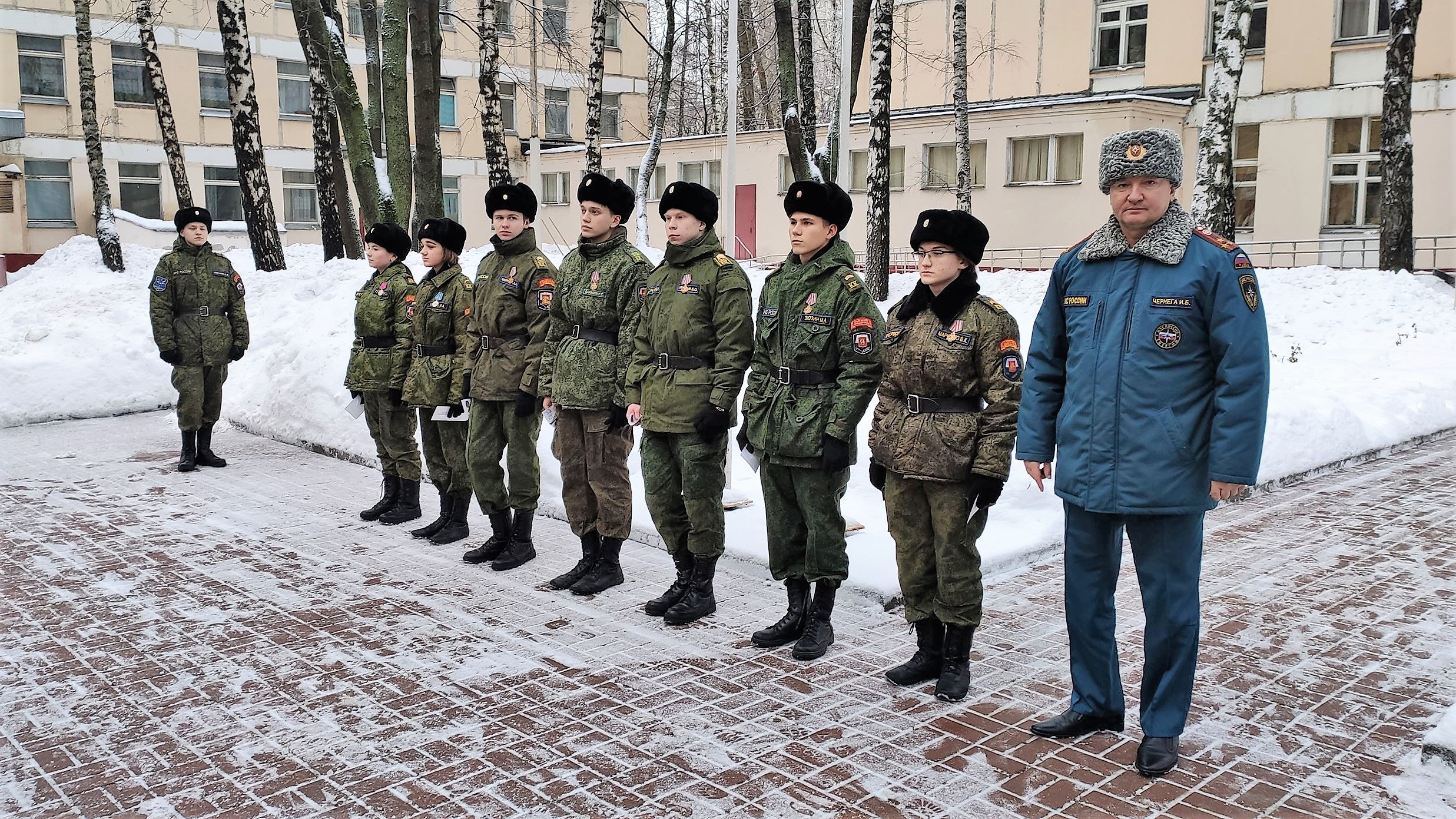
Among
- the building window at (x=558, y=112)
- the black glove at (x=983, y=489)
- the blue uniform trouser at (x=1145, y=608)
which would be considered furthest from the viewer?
the building window at (x=558, y=112)

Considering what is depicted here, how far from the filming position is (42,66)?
30969 millimetres

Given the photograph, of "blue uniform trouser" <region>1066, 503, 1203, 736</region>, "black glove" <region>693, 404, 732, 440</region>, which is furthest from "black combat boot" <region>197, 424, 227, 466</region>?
"blue uniform trouser" <region>1066, 503, 1203, 736</region>

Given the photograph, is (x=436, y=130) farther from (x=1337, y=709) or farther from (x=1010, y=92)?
(x=1010, y=92)

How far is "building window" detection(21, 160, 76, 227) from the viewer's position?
30.7 m

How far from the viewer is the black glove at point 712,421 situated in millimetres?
5691

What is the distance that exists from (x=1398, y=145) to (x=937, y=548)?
1809 cm

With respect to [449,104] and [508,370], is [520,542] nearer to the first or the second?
[508,370]

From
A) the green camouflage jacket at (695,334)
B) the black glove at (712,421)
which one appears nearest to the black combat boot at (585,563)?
the green camouflage jacket at (695,334)

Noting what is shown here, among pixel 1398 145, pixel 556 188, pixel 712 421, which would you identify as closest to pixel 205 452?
pixel 712 421

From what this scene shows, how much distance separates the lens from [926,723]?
455 centimetres

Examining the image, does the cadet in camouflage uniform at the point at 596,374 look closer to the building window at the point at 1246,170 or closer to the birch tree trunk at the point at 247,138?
the birch tree trunk at the point at 247,138

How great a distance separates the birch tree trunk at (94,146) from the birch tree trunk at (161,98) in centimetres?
105

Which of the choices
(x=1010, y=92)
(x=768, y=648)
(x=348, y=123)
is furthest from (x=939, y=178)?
(x=768, y=648)

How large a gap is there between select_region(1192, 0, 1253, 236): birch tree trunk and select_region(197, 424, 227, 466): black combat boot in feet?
41.6
